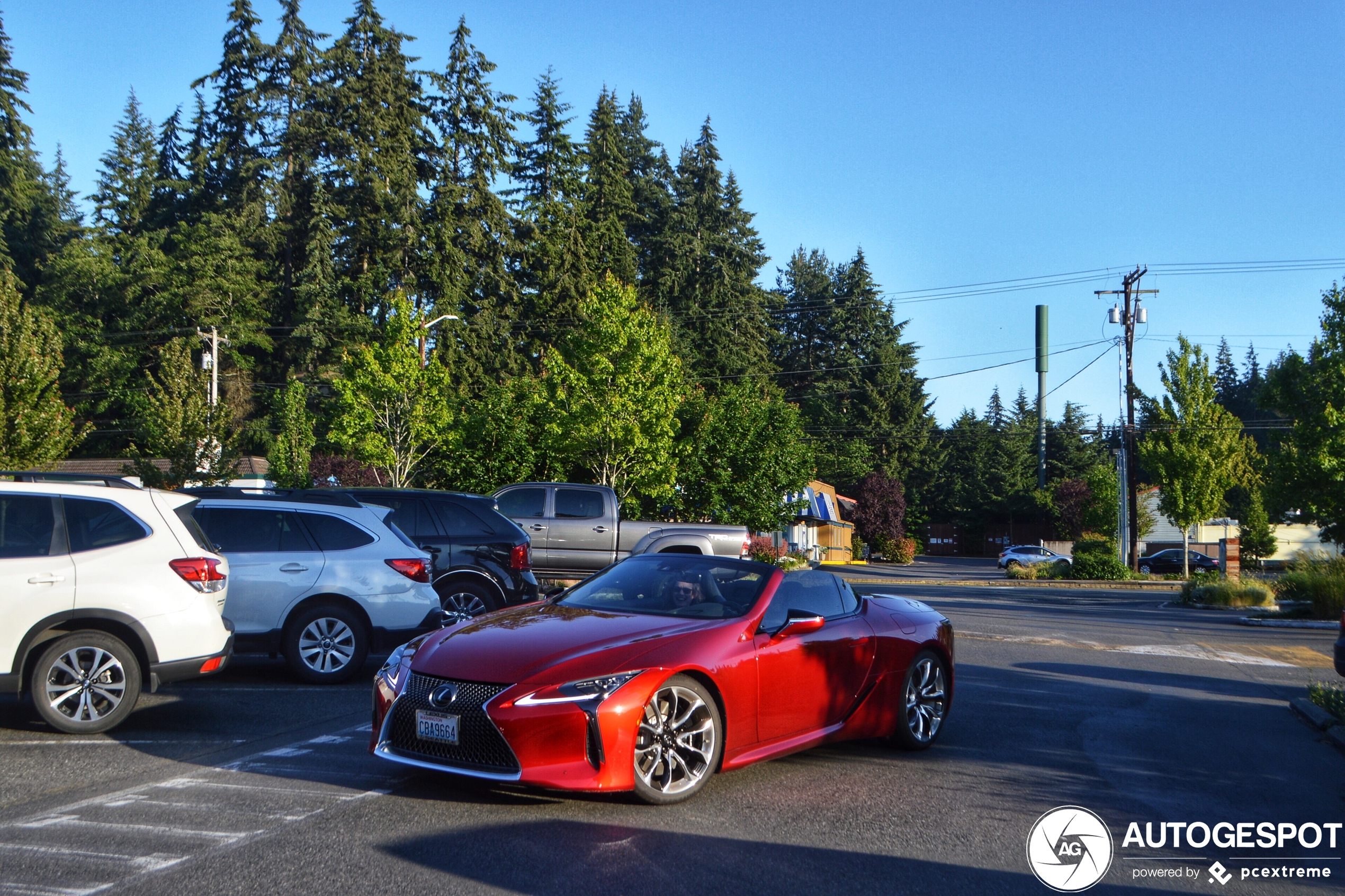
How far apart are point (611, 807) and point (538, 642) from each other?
95 cm

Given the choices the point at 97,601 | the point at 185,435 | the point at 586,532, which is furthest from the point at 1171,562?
the point at 97,601

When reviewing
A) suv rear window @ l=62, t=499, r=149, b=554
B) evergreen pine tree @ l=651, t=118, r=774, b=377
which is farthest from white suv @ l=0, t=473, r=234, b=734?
evergreen pine tree @ l=651, t=118, r=774, b=377

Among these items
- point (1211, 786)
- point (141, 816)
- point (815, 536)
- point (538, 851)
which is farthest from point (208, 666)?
point (815, 536)

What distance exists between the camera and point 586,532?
61.7 ft

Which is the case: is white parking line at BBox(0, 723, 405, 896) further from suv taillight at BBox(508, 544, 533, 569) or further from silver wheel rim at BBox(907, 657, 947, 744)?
suv taillight at BBox(508, 544, 533, 569)

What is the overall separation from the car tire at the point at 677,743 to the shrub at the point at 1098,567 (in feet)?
112

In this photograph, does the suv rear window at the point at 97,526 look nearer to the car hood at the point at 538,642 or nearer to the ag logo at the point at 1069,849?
the car hood at the point at 538,642

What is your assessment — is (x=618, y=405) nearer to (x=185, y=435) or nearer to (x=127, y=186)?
(x=185, y=435)

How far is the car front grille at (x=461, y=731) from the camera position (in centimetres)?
535

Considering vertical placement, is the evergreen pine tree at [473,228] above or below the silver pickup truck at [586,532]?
above

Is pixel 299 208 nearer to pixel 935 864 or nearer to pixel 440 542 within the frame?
pixel 440 542

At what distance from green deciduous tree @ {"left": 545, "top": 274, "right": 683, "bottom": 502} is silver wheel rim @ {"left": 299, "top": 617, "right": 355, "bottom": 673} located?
57.8ft

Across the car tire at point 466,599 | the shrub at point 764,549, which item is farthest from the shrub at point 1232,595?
the car tire at point 466,599

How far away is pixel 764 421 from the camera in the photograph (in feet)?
98.2
